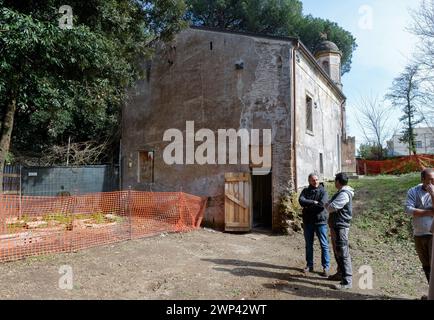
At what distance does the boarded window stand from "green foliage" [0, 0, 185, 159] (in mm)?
2642

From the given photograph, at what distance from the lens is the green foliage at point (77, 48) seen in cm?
780

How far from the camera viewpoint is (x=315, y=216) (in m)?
6.43

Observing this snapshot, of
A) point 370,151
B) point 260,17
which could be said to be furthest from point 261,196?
point 370,151

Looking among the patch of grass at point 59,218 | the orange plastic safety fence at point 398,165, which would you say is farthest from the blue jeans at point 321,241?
the orange plastic safety fence at point 398,165

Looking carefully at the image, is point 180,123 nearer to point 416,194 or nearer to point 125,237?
point 125,237

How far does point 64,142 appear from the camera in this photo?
18.6 metres

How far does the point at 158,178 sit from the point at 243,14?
52.9ft

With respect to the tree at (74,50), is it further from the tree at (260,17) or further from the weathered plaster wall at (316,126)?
the tree at (260,17)

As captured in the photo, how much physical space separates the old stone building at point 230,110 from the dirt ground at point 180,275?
3419mm

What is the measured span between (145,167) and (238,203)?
5344mm

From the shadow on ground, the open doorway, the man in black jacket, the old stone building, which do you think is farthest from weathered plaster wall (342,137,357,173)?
the shadow on ground

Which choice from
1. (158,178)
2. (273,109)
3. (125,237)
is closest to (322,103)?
(273,109)

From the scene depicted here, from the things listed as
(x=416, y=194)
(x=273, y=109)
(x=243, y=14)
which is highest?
(x=243, y=14)

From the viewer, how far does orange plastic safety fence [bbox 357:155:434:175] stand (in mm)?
19500
